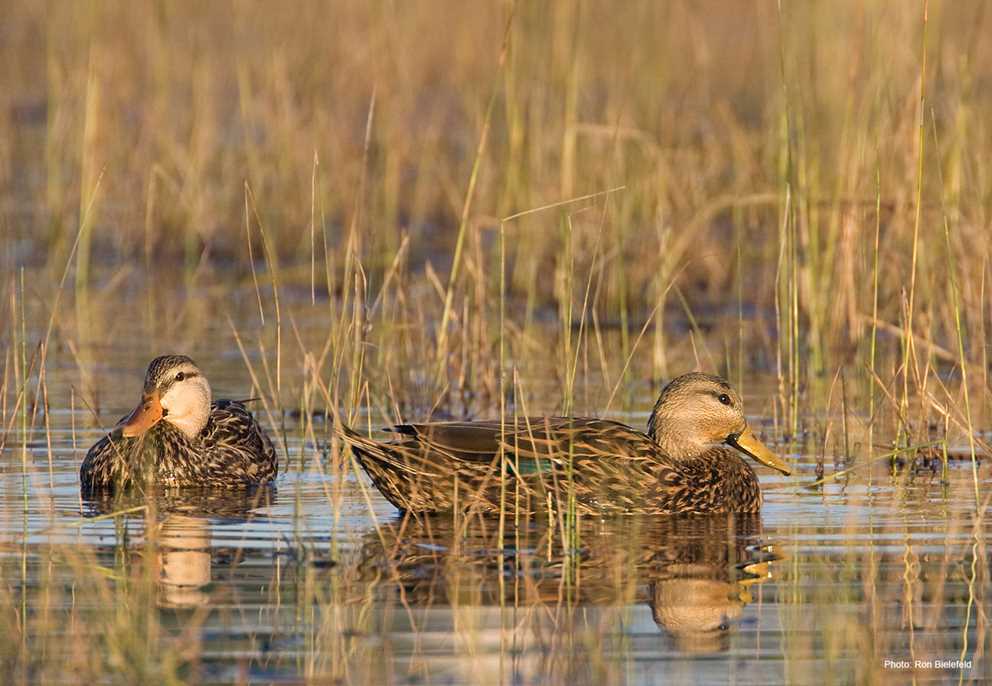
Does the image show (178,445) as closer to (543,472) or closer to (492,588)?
(543,472)

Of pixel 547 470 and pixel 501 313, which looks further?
pixel 547 470

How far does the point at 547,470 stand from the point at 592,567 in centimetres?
105

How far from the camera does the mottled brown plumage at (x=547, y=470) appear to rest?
787cm

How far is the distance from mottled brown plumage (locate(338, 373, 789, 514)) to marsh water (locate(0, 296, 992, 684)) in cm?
13

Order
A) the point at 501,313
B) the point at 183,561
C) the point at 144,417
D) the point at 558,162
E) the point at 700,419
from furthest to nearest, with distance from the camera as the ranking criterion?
1. the point at 558,162
2. the point at 144,417
3. the point at 700,419
4. the point at 501,313
5. the point at 183,561

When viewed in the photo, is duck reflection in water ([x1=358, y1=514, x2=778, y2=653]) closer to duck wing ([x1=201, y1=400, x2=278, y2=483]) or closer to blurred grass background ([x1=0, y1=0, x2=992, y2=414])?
blurred grass background ([x1=0, y1=0, x2=992, y2=414])

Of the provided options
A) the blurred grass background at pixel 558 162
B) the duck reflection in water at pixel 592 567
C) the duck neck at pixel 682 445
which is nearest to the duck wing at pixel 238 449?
the blurred grass background at pixel 558 162

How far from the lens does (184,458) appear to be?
9.09 meters

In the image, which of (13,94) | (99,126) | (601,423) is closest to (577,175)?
(99,126)

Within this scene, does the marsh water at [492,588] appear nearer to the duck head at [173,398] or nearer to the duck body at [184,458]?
the duck body at [184,458]

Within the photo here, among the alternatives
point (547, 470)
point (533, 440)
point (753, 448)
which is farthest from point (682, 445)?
point (533, 440)

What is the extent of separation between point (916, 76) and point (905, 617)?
20.2 ft

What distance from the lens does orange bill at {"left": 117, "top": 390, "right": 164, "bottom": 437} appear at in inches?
349

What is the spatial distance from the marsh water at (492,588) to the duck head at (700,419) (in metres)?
0.32
